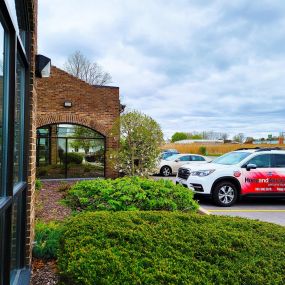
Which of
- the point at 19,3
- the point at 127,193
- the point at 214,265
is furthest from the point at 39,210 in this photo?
the point at 214,265

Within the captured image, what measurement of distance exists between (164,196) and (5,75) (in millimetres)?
3462

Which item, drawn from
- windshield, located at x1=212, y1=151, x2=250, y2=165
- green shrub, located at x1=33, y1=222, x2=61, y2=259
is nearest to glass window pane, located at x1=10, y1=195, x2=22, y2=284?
green shrub, located at x1=33, y1=222, x2=61, y2=259

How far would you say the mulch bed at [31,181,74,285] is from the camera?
12.0ft

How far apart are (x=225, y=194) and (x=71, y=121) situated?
732 centimetres

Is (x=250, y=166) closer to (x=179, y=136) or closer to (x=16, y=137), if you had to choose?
(x=16, y=137)

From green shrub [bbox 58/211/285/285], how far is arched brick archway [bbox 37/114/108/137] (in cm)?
1099

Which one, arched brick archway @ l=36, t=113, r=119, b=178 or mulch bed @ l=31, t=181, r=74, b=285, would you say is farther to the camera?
arched brick archway @ l=36, t=113, r=119, b=178

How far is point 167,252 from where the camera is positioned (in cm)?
Result: 266

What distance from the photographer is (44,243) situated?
171 inches

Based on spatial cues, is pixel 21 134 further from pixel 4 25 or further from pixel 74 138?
pixel 74 138

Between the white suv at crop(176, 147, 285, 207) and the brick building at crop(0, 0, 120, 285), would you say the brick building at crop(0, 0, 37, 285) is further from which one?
the white suv at crop(176, 147, 285, 207)

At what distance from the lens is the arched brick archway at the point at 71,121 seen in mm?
13664

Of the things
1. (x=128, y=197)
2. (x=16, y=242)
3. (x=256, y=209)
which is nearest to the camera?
(x=16, y=242)

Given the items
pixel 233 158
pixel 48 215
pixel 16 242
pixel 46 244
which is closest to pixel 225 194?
pixel 233 158
